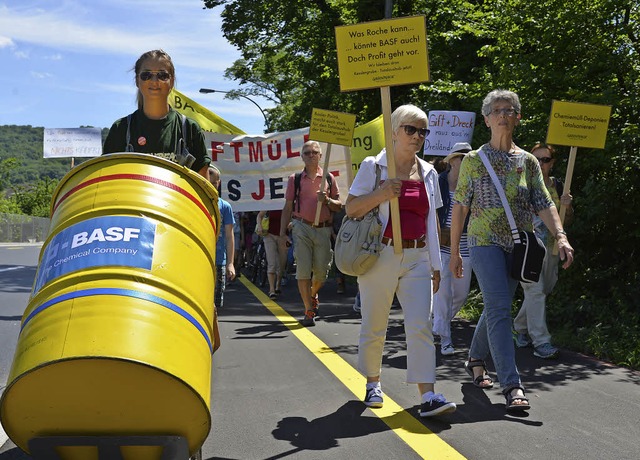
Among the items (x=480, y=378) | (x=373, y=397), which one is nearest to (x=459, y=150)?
(x=480, y=378)

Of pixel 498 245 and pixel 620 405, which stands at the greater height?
pixel 498 245

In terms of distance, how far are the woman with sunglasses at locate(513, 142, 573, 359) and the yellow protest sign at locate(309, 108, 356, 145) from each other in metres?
4.01

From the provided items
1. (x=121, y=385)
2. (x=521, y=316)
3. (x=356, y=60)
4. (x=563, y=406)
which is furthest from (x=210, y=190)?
(x=521, y=316)

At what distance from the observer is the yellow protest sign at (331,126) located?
40.3ft

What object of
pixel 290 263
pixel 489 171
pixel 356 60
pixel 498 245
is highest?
pixel 356 60

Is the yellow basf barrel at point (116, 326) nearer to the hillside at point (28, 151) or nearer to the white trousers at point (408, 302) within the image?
the white trousers at point (408, 302)

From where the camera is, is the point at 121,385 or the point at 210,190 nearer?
the point at 121,385

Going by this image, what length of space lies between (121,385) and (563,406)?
3605 millimetres

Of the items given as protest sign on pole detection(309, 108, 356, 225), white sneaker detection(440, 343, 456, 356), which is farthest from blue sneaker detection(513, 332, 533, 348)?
protest sign on pole detection(309, 108, 356, 225)

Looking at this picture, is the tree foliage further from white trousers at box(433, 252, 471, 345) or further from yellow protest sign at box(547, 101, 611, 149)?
yellow protest sign at box(547, 101, 611, 149)

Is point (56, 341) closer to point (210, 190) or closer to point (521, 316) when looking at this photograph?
point (210, 190)

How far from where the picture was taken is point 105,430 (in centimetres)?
342

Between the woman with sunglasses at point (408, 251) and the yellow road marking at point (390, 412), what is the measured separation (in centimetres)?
16

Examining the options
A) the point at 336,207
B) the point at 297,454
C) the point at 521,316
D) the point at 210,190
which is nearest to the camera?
the point at 210,190
